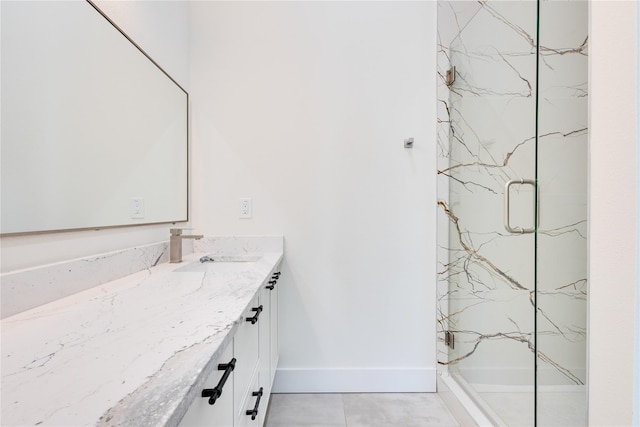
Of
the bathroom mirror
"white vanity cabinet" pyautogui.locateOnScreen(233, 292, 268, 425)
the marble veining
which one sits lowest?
"white vanity cabinet" pyautogui.locateOnScreen(233, 292, 268, 425)

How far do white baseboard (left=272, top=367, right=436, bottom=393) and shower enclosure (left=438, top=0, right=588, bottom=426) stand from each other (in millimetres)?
244

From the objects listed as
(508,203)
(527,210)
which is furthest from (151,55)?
A: (527,210)

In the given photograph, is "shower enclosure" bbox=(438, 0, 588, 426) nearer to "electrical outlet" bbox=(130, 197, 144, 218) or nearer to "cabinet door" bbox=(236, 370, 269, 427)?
"cabinet door" bbox=(236, 370, 269, 427)

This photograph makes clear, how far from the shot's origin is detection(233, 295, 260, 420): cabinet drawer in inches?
30.1

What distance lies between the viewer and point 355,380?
1732 mm

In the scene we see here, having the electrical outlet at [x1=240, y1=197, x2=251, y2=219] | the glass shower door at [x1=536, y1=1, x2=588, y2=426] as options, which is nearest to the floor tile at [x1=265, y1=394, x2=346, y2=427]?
the glass shower door at [x1=536, y1=1, x2=588, y2=426]

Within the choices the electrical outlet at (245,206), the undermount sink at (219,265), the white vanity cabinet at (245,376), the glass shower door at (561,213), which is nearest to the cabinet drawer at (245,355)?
the white vanity cabinet at (245,376)

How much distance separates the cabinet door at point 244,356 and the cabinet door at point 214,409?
46 millimetres

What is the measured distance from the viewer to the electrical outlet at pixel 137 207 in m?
1.25

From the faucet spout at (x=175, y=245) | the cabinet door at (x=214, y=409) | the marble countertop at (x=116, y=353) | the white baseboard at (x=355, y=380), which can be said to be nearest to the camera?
the marble countertop at (x=116, y=353)

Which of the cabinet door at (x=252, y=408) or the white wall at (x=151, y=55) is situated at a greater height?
the white wall at (x=151, y=55)

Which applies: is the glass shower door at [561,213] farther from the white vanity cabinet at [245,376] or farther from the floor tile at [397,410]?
the white vanity cabinet at [245,376]

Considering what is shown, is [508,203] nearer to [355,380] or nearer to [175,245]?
[355,380]
